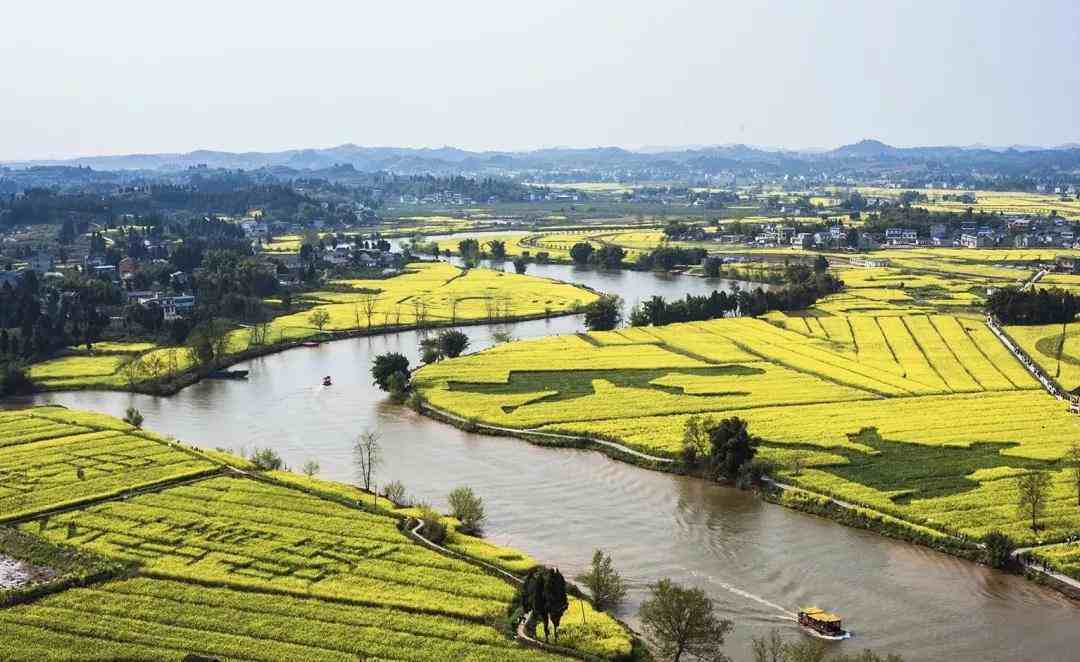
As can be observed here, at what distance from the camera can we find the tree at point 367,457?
2633 centimetres

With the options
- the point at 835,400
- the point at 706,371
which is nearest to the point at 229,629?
the point at 835,400

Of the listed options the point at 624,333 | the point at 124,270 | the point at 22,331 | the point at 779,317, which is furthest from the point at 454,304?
the point at 124,270

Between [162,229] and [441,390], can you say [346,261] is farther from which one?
[441,390]

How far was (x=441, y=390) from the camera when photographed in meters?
34.8

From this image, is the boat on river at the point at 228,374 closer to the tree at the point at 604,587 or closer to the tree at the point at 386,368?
the tree at the point at 386,368

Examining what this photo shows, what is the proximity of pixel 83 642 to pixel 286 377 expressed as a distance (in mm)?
22506

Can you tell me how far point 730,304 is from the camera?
49.8m

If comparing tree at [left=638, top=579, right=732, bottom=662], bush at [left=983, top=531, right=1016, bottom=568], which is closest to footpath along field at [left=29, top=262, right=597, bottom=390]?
tree at [left=638, top=579, right=732, bottom=662]

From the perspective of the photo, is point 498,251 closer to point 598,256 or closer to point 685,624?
point 598,256

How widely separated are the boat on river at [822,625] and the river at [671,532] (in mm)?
273

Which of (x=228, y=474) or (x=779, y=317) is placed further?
(x=779, y=317)

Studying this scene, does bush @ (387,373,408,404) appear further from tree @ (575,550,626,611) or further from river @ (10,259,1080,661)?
tree @ (575,550,626,611)

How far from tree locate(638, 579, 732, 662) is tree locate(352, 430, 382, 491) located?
402 inches

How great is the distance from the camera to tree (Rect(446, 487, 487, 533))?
76.3 ft
